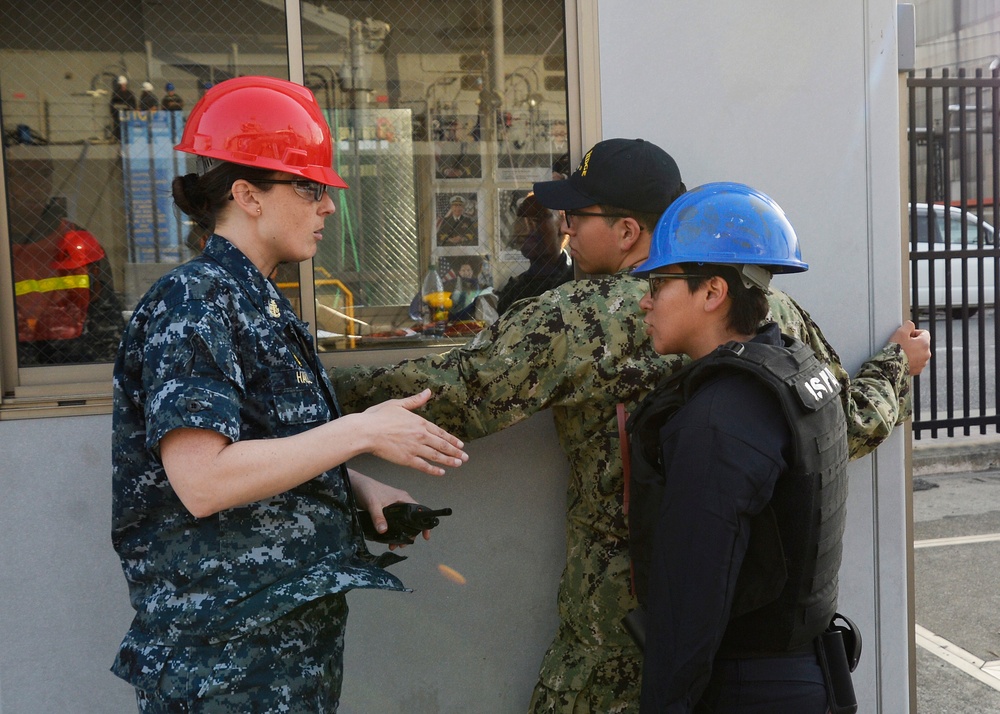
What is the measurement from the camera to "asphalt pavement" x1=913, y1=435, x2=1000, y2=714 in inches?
161

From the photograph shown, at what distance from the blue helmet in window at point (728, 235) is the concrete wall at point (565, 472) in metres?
1.04

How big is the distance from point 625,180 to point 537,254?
0.62 m

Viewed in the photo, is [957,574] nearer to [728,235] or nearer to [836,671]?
A: [836,671]

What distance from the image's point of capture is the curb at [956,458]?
8.37m

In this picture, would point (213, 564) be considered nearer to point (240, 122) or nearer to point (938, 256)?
point (240, 122)

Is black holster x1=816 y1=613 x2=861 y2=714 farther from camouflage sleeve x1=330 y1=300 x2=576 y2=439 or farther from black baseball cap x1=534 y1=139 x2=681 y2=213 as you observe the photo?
black baseball cap x1=534 y1=139 x2=681 y2=213

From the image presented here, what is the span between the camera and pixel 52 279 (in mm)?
2773

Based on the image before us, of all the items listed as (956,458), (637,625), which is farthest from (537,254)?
(956,458)

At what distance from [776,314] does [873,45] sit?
4.14 ft

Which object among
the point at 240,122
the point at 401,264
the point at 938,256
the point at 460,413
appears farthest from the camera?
the point at 938,256

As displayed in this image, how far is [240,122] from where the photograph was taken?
1.94m

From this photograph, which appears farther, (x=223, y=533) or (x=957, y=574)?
(x=957, y=574)

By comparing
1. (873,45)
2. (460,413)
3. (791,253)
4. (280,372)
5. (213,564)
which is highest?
(873,45)

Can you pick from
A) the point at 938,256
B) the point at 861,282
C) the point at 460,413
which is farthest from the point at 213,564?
the point at 938,256
